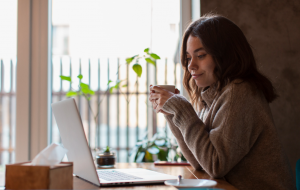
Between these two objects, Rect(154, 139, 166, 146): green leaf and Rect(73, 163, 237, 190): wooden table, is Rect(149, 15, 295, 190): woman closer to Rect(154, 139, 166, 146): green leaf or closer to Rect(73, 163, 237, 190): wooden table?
Rect(73, 163, 237, 190): wooden table

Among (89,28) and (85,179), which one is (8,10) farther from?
(85,179)

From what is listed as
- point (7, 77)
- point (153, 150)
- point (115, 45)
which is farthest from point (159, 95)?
point (7, 77)

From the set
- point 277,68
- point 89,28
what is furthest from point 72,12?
point 277,68

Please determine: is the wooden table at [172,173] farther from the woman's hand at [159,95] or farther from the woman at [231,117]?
the woman's hand at [159,95]

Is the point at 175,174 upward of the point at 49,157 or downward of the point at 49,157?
downward

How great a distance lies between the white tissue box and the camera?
657 mm

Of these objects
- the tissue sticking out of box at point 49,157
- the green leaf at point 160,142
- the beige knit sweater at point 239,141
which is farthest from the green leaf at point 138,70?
the tissue sticking out of box at point 49,157

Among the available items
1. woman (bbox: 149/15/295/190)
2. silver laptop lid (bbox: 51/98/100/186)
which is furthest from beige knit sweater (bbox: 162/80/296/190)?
silver laptop lid (bbox: 51/98/100/186)

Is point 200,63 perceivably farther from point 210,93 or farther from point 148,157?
point 148,157

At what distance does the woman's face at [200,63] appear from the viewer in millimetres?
1169

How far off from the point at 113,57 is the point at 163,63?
37 centimetres

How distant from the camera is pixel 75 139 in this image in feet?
2.82

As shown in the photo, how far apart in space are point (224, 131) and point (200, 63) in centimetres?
36

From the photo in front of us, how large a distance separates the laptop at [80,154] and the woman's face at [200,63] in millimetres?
481
